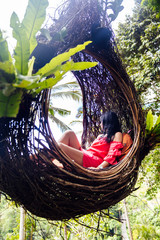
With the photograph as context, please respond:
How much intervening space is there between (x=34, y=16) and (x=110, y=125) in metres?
1.11

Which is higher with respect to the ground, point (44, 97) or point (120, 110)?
point (120, 110)

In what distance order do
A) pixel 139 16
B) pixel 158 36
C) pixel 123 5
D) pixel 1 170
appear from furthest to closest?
pixel 139 16 → pixel 158 36 → pixel 123 5 → pixel 1 170

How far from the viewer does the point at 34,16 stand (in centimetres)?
64

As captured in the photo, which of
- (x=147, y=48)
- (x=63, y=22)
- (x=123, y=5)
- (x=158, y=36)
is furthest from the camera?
(x=147, y=48)

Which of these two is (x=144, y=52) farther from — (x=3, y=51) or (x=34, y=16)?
(x=3, y=51)

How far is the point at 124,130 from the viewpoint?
5.28 feet

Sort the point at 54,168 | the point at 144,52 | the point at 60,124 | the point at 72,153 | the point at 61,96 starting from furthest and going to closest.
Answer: the point at 61,96 < the point at 60,124 < the point at 144,52 < the point at 72,153 < the point at 54,168

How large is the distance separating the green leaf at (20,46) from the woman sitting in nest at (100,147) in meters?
0.72

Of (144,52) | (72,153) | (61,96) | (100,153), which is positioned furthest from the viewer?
(61,96)

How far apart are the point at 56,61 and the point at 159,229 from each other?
428 inches

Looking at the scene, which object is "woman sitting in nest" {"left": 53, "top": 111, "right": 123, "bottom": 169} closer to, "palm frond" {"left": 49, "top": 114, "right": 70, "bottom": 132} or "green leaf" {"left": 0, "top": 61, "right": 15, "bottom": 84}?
"green leaf" {"left": 0, "top": 61, "right": 15, "bottom": 84}

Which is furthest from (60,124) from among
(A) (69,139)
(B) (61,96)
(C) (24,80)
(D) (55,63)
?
(C) (24,80)

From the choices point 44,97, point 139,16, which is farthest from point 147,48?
point 44,97

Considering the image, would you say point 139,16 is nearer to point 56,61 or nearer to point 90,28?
point 90,28
